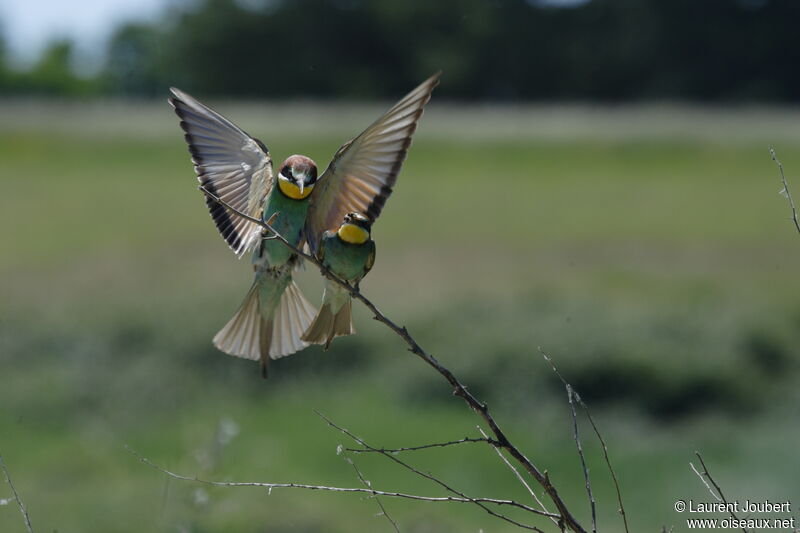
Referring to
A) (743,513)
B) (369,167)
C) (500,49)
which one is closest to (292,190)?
(369,167)

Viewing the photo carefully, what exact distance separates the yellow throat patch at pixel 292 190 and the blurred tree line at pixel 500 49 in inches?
740

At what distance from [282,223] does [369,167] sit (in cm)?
31

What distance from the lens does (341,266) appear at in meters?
2.28

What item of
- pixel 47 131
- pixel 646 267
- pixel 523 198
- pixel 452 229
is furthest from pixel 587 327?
pixel 47 131

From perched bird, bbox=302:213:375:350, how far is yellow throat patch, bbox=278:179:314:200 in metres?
0.09

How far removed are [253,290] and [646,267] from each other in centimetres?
899

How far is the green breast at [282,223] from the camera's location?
232 centimetres

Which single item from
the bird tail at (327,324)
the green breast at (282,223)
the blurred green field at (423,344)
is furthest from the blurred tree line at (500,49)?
the bird tail at (327,324)

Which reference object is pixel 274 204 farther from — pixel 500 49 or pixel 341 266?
pixel 500 49

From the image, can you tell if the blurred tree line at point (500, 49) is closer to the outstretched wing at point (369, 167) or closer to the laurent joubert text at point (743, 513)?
the laurent joubert text at point (743, 513)

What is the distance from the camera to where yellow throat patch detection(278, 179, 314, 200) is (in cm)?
226

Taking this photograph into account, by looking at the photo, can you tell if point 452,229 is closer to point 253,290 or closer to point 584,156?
point 584,156

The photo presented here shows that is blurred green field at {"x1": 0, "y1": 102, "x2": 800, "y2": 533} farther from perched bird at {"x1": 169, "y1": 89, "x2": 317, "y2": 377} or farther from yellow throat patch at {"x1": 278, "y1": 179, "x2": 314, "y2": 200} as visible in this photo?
yellow throat patch at {"x1": 278, "y1": 179, "x2": 314, "y2": 200}

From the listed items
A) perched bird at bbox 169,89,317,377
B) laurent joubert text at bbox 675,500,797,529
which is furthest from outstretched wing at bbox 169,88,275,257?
laurent joubert text at bbox 675,500,797,529
